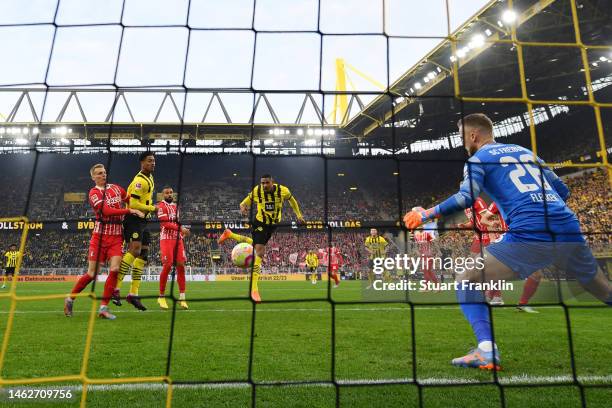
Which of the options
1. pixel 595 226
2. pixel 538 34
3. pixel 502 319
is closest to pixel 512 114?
pixel 595 226

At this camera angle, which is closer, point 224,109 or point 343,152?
point 224,109

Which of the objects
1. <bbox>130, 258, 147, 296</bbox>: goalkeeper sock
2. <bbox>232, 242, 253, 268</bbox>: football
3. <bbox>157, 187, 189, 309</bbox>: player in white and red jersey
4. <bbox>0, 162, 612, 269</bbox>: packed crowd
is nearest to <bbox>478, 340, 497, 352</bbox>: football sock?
<bbox>157, 187, 189, 309</bbox>: player in white and red jersey

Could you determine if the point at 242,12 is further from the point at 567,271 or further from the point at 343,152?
the point at 343,152

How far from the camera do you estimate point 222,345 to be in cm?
329

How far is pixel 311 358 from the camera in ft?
9.34

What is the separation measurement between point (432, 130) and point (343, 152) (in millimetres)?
6774

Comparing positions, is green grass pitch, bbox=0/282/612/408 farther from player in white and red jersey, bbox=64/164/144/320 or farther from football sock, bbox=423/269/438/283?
football sock, bbox=423/269/438/283

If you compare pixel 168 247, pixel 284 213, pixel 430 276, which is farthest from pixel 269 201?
pixel 284 213

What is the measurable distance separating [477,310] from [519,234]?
1.85 feet

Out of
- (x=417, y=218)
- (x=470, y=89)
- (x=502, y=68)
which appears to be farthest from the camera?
(x=470, y=89)

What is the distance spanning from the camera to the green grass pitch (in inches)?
82.3

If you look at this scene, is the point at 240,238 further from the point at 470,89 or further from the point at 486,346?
the point at 470,89

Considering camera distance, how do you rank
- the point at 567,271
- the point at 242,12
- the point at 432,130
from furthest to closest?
the point at 432,130 < the point at 242,12 < the point at 567,271

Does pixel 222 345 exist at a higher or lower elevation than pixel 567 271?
lower
